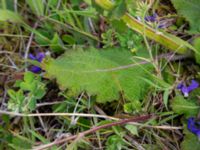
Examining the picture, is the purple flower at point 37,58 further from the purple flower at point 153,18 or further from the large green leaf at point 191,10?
the large green leaf at point 191,10

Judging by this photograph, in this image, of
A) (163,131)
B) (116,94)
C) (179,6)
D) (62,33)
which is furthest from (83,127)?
(179,6)

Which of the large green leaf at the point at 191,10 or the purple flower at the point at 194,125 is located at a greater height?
the large green leaf at the point at 191,10

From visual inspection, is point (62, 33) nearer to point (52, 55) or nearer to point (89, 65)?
point (52, 55)

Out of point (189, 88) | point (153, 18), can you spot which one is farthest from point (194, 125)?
point (153, 18)

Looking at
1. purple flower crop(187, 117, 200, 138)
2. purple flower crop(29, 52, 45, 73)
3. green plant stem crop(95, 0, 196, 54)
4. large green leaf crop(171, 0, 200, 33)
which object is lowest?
purple flower crop(187, 117, 200, 138)

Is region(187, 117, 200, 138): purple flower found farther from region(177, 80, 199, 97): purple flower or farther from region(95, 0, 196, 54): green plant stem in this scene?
region(95, 0, 196, 54): green plant stem

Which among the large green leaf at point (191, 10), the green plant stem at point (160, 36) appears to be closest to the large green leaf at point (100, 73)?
the green plant stem at point (160, 36)

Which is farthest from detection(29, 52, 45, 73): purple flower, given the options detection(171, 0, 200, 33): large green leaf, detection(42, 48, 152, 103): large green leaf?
detection(171, 0, 200, 33): large green leaf
